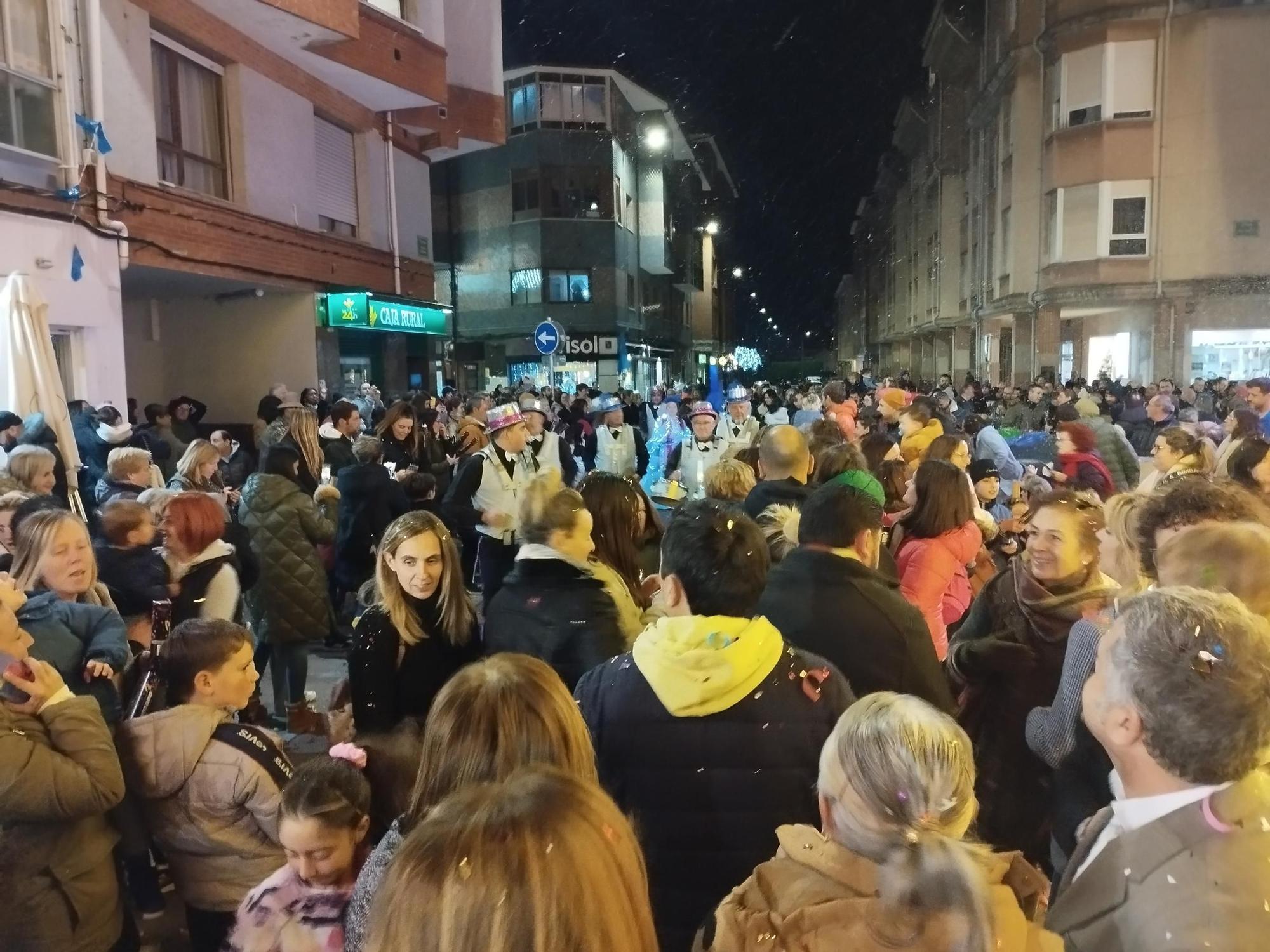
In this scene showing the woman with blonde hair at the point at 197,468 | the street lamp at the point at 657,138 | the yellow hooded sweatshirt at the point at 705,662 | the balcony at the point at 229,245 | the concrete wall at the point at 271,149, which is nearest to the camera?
the yellow hooded sweatshirt at the point at 705,662

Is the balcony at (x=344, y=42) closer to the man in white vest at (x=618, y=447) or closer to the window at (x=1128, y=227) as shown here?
the man in white vest at (x=618, y=447)

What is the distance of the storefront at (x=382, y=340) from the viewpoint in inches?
621

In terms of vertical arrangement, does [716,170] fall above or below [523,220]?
above

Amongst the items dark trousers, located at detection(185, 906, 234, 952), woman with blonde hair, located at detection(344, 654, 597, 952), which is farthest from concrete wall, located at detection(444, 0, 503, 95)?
woman with blonde hair, located at detection(344, 654, 597, 952)

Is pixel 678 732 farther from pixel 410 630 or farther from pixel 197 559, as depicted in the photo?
pixel 197 559

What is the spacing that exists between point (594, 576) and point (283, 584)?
3.16 m

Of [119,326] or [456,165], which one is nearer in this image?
[119,326]

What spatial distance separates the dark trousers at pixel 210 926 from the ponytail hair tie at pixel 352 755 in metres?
0.87

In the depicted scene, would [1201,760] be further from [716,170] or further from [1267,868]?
[716,170]

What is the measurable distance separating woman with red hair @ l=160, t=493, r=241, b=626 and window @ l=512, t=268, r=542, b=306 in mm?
29498

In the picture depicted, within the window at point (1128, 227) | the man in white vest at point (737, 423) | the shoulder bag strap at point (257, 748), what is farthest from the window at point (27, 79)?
the window at point (1128, 227)

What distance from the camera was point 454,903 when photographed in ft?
4.01

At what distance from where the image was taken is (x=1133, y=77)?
77.9 ft

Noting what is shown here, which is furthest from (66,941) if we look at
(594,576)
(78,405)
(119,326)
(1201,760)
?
(119,326)
